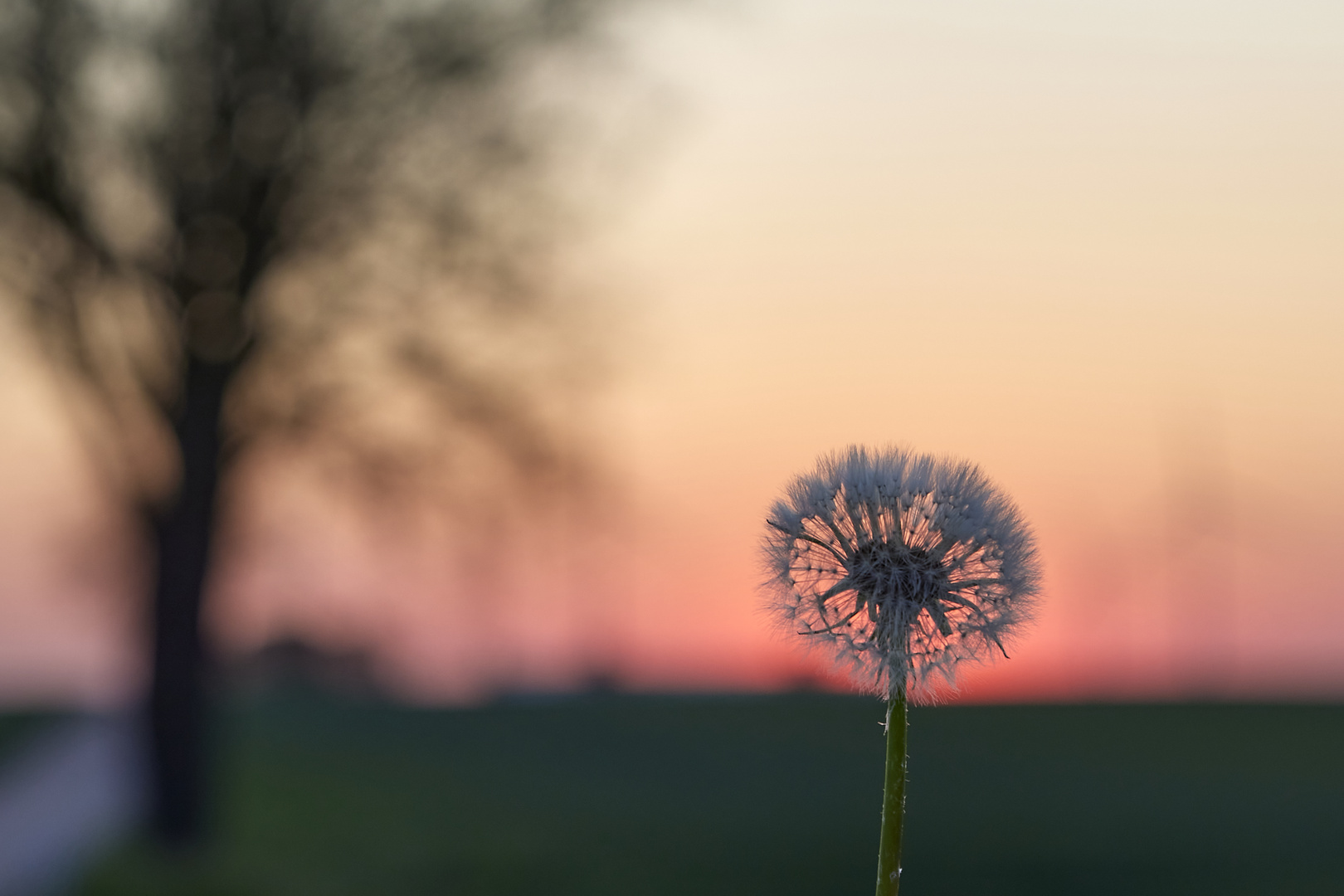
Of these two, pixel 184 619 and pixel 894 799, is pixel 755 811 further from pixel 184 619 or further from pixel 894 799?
pixel 894 799

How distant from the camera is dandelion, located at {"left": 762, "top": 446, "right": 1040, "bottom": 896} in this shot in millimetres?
3688

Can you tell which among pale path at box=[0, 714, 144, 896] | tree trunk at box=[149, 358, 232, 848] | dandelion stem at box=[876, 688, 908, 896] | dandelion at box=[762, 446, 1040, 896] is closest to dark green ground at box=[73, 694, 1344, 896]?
tree trunk at box=[149, 358, 232, 848]

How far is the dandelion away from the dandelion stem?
35 cm

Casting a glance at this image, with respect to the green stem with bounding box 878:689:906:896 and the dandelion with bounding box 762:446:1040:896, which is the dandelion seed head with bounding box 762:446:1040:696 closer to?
the dandelion with bounding box 762:446:1040:896

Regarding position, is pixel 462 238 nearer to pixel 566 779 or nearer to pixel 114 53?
pixel 114 53

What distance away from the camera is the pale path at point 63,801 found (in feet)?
50.9

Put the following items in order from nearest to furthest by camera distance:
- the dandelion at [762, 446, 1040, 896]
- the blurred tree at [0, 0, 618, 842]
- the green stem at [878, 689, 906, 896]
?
1. the green stem at [878, 689, 906, 896]
2. the dandelion at [762, 446, 1040, 896]
3. the blurred tree at [0, 0, 618, 842]

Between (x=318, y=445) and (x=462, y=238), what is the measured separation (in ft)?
8.80

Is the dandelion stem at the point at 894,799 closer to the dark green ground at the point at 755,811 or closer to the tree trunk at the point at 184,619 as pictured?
the dark green ground at the point at 755,811

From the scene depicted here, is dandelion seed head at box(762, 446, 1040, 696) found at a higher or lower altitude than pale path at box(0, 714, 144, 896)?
higher

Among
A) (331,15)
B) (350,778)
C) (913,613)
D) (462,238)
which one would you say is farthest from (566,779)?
(913,613)

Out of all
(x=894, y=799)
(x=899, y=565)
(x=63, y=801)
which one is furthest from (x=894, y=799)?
(x=63, y=801)

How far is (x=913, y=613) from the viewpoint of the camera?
377cm

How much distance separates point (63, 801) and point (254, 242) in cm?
1430
